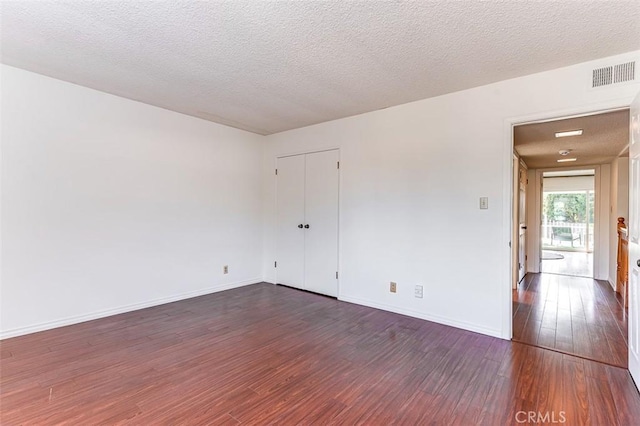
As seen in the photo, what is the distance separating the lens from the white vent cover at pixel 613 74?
2.35 metres

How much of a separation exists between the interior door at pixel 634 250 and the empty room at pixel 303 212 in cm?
3

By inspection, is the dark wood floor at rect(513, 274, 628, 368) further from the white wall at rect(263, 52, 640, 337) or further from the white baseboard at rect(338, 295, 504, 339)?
the white wall at rect(263, 52, 640, 337)

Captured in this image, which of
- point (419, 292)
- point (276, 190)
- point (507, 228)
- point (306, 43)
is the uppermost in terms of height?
point (306, 43)

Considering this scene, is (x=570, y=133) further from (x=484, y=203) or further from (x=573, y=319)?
(x=573, y=319)

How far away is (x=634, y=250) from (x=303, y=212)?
3.50 meters

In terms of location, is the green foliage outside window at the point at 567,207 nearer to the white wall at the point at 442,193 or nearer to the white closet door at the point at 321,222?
the white wall at the point at 442,193

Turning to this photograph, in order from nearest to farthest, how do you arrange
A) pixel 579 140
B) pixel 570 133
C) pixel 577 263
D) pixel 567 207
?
pixel 570 133, pixel 579 140, pixel 577 263, pixel 567 207

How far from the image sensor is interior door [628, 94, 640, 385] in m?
2.08

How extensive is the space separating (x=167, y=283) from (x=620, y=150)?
6.84 metres

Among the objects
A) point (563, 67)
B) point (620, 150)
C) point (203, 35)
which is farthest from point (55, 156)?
point (620, 150)

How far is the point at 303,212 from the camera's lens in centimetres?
464

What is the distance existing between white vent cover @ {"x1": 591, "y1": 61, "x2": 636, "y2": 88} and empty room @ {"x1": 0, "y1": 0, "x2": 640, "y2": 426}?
0.5 inches

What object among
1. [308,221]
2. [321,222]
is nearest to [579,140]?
[321,222]

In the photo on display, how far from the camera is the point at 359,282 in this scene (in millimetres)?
3947
